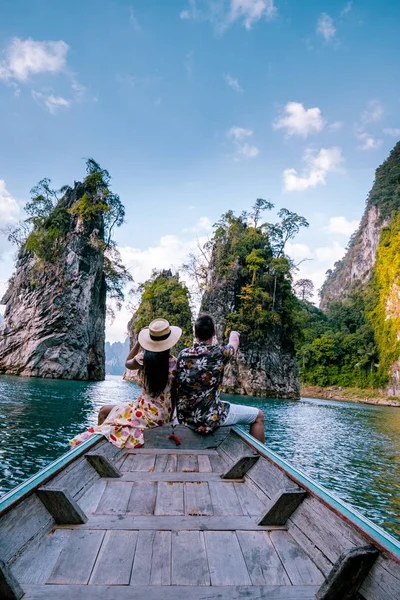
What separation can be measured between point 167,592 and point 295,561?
69 centimetres

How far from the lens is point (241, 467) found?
303 centimetres

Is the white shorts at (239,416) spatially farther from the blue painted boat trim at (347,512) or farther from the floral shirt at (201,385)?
the blue painted boat trim at (347,512)

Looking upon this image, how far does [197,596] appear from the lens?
1.48 metres

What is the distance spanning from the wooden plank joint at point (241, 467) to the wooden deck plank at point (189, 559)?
971 millimetres

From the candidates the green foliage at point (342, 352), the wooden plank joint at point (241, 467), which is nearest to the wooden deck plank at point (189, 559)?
the wooden plank joint at point (241, 467)

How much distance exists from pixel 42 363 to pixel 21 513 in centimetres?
2743

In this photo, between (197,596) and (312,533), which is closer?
(197,596)

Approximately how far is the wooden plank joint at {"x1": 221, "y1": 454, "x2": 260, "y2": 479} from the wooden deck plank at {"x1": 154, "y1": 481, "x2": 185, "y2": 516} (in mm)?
419

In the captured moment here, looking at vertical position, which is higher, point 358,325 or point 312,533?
point 358,325

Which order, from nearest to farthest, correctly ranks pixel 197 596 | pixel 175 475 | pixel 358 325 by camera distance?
pixel 197 596
pixel 175 475
pixel 358 325

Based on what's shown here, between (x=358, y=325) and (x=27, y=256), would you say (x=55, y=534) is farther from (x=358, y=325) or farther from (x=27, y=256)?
(x=358, y=325)

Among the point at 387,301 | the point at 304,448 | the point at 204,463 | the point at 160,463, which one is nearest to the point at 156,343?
the point at 160,463

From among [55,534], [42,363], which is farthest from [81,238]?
[55,534]

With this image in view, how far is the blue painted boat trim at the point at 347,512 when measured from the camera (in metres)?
1.48
